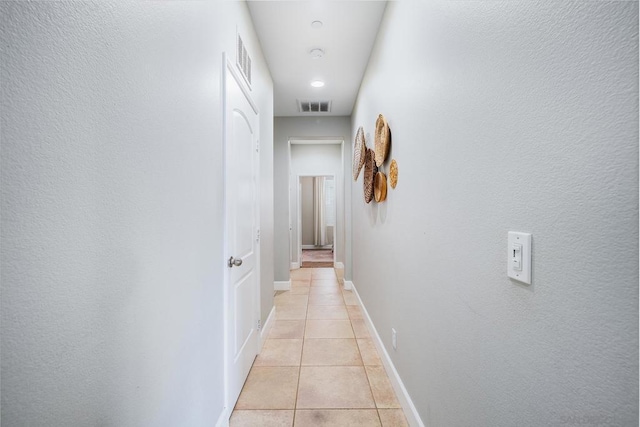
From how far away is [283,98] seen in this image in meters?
3.90

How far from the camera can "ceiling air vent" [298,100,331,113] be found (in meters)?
4.06

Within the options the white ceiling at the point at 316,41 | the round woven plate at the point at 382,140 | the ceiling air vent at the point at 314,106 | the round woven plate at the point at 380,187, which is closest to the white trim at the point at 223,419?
the round woven plate at the point at 380,187

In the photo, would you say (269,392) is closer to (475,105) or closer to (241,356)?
(241,356)

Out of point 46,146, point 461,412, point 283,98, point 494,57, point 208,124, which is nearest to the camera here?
point 46,146

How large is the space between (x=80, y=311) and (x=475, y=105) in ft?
3.94

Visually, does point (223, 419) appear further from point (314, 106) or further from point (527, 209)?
point (314, 106)

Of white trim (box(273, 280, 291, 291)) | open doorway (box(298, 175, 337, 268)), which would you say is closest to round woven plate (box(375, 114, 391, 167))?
white trim (box(273, 280, 291, 291))

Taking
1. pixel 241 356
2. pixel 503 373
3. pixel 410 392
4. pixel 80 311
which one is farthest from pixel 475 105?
pixel 241 356

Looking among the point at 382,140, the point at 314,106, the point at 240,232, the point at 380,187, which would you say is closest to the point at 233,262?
the point at 240,232

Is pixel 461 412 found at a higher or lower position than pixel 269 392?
higher

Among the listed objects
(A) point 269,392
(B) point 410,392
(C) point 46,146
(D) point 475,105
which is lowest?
(A) point 269,392

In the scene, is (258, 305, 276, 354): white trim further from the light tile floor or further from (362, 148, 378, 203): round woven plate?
(362, 148, 378, 203): round woven plate

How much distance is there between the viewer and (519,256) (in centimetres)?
75

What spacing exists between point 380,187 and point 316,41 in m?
1.43
